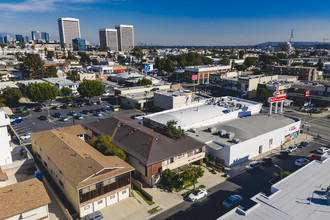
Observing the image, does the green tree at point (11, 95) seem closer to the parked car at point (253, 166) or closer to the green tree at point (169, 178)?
the green tree at point (169, 178)

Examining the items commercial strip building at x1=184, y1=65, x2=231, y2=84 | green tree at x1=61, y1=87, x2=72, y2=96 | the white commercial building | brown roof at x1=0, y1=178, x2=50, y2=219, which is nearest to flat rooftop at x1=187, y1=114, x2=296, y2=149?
brown roof at x1=0, y1=178, x2=50, y2=219

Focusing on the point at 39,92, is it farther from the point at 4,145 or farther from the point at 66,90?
the point at 4,145

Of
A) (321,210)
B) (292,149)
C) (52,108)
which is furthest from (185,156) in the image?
(52,108)

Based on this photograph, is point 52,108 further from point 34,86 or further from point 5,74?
point 5,74

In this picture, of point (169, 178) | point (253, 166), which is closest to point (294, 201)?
point (253, 166)

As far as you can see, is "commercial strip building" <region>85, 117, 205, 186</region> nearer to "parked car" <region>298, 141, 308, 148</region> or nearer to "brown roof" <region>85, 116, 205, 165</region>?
"brown roof" <region>85, 116, 205, 165</region>
